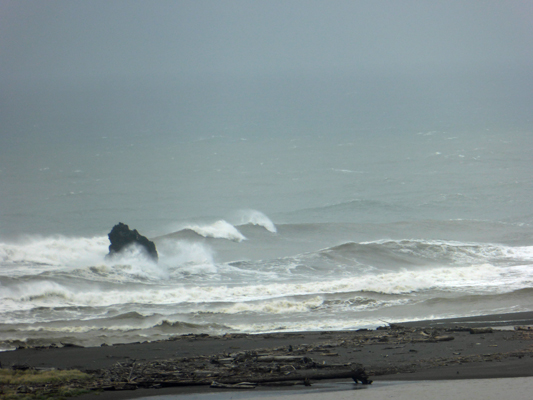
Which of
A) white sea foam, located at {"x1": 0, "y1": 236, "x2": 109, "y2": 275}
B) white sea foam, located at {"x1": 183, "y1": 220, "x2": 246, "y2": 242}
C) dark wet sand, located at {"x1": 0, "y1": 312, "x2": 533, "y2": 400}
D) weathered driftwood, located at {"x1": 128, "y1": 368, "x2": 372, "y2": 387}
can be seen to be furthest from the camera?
white sea foam, located at {"x1": 183, "y1": 220, "x2": 246, "y2": 242}

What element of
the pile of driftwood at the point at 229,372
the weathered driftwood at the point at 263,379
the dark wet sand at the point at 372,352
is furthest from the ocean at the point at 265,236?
the weathered driftwood at the point at 263,379

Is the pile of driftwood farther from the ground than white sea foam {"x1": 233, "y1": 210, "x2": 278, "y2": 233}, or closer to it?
closer to it

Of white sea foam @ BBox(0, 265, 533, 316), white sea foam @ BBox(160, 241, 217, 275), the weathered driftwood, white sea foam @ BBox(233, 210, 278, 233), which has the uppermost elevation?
white sea foam @ BBox(233, 210, 278, 233)

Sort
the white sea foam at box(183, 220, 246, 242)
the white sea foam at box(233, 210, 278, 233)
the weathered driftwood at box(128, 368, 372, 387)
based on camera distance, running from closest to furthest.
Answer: the weathered driftwood at box(128, 368, 372, 387) → the white sea foam at box(183, 220, 246, 242) → the white sea foam at box(233, 210, 278, 233)

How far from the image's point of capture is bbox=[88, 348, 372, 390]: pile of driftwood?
8.52 metres

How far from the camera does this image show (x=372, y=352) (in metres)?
10.6

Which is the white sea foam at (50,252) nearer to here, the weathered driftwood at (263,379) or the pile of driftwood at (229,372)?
the pile of driftwood at (229,372)

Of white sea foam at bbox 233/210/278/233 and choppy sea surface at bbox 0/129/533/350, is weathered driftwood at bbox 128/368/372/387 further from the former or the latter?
white sea foam at bbox 233/210/278/233

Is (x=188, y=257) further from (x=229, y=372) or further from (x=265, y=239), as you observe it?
(x=229, y=372)

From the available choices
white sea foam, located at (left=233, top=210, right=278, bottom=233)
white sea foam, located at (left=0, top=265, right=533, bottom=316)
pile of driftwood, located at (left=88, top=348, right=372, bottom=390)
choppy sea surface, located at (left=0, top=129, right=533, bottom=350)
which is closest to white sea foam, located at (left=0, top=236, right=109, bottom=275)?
choppy sea surface, located at (left=0, top=129, right=533, bottom=350)

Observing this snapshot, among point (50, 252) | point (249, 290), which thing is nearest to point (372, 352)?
point (249, 290)

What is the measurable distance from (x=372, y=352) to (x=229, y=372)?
3134mm

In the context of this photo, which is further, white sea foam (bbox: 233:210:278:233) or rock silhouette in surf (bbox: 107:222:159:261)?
white sea foam (bbox: 233:210:278:233)

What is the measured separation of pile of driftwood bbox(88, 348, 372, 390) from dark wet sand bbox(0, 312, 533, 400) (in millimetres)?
308
